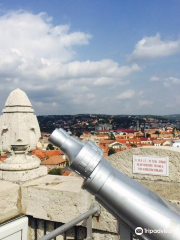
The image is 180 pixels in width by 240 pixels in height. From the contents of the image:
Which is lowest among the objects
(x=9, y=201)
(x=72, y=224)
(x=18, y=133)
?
(x=9, y=201)

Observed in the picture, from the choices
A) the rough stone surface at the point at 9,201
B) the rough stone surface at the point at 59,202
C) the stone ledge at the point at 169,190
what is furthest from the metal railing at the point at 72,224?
the rough stone surface at the point at 9,201

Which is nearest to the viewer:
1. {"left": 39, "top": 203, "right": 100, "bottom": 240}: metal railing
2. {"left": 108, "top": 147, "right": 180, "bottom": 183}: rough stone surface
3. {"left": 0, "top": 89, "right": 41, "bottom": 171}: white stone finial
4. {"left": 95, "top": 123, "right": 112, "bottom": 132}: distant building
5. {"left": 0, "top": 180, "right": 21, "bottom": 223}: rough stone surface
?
{"left": 39, "top": 203, "right": 100, "bottom": 240}: metal railing

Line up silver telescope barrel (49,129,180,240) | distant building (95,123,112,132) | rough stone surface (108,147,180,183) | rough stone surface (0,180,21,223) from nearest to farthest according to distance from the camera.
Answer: silver telescope barrel (49,129,180,240) < rough stone surface (108,147,180,183) < rough stone surface (0,180,21,223) < distant building (95,123,112,132)

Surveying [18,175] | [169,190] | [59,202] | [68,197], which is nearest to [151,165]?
[169,190]

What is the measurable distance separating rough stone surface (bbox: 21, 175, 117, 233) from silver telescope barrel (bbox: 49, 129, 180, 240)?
1.21 m

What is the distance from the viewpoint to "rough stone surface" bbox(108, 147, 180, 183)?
2.37m

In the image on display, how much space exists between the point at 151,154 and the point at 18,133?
1.53 metres

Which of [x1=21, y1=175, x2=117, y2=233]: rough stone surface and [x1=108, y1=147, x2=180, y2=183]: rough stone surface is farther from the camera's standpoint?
[x1=21, y1=175, x2=117, y2=233]: rough stone surface

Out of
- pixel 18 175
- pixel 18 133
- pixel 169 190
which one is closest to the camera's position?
pixel 169 190

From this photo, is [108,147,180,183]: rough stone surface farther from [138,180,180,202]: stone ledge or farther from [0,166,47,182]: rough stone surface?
[0,166,47,182]: rough stone surface

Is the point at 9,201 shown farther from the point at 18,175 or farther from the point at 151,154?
the point at 151,154

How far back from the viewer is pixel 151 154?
245cm

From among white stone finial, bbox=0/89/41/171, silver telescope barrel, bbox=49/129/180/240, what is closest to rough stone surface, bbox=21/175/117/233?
white stone finial, bbox=0/89/41/171

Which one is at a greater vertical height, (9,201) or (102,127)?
(9,201)
